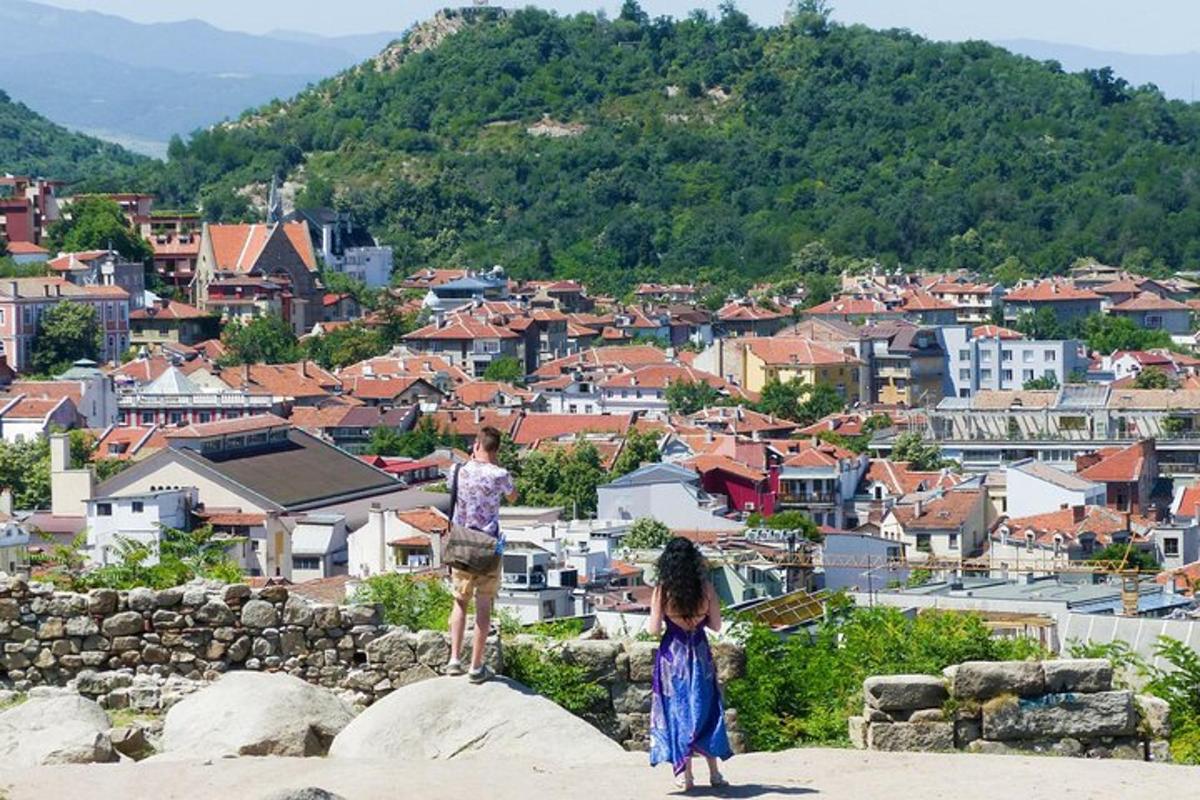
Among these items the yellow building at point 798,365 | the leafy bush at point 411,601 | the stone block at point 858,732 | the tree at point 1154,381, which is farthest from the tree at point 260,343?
the stone block at point 858,732

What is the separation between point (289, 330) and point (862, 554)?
4279 cm

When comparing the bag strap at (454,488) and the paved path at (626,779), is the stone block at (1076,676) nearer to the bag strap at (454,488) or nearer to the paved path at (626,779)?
the paved path at (626,779)

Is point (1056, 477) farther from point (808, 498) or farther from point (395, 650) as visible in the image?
point (395, 650)

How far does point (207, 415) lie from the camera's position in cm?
5825

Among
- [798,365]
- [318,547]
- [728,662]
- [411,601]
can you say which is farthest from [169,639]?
[798,365]

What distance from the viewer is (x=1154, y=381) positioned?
63.5 meters

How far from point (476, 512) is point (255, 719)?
3.37ft

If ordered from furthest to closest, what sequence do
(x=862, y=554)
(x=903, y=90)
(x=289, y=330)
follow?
(x=903, y=90), (x=289, y=330), (x=862, y=554)

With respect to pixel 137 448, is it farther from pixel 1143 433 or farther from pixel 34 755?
pixel 34 755

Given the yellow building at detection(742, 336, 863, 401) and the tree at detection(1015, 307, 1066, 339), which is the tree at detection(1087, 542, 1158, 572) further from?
the tree at detection(1015, 307, 1066, 339)

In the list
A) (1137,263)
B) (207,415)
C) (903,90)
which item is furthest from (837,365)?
(903,90)

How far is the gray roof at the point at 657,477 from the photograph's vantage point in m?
45.6

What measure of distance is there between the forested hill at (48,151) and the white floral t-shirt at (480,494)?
396 feet

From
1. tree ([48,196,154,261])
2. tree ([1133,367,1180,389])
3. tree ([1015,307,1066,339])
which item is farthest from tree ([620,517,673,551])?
tree ([48,196,154,261])
